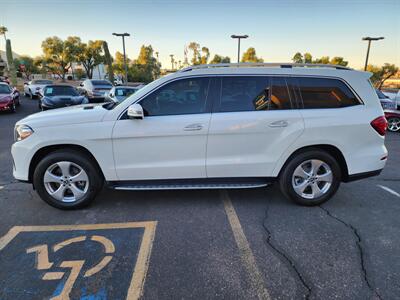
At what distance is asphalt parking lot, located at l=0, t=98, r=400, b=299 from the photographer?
228 centimetres

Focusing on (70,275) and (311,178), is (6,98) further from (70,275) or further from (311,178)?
(311,178)

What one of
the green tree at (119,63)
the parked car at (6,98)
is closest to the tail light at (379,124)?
the parked car at (6,98)

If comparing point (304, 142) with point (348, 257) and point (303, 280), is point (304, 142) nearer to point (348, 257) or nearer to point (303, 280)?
point (348, 257)

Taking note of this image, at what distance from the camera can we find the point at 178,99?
3.47 m

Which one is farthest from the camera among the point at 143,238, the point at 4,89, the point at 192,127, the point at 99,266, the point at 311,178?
the point at 4,89

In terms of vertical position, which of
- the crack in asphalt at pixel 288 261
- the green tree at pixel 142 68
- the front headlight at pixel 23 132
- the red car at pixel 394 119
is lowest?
the crack in asphalt at pixel 288 261

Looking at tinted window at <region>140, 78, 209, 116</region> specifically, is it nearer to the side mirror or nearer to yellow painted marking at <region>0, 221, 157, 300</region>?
the side mirror

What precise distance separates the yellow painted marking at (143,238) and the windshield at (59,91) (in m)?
10.4

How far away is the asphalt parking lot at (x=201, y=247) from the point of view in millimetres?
2275

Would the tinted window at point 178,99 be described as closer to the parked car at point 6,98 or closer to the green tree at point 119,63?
the parked car at point 6,98

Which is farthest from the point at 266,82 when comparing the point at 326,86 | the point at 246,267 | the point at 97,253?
the point at 97,253

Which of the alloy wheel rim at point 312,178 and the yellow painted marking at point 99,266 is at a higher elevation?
the alloy wheel rim at point 312,178

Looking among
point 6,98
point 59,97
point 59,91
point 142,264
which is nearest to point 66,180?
point 142,264

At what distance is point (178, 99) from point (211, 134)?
63 centimetres
